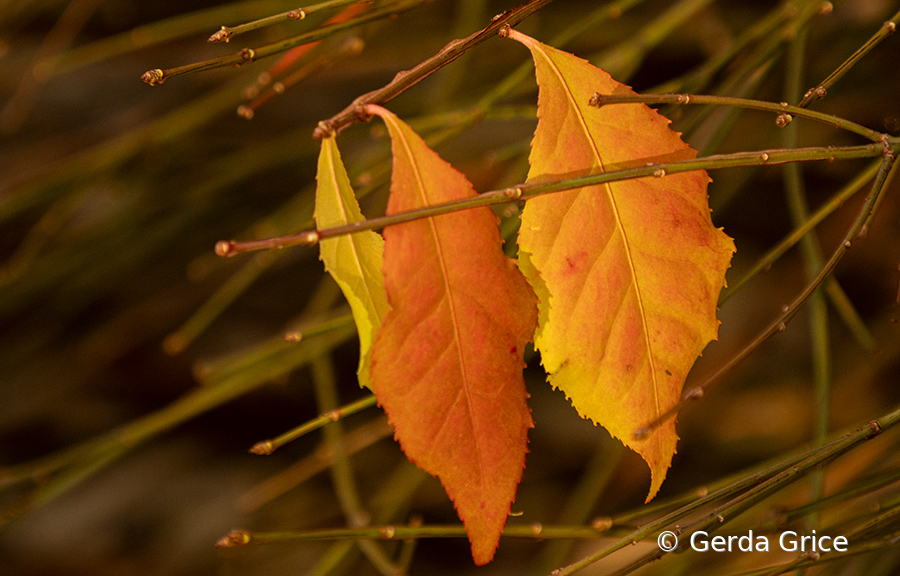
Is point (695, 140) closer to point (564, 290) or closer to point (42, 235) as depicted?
point (564, 290)

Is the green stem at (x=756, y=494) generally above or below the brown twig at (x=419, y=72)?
below

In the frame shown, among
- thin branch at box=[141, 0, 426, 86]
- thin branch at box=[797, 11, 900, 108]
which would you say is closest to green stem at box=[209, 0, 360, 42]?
thin branch at box=[141, 0, 426, 86]

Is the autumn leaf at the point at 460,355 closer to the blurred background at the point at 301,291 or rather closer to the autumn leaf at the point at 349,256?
the autumn leaf at the point at 349,256

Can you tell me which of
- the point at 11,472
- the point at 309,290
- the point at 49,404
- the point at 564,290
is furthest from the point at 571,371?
the point at 49,404

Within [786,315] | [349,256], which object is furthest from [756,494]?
[349,256]

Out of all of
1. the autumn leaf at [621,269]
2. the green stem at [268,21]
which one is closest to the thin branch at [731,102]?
the autumn leaf at [621,269]

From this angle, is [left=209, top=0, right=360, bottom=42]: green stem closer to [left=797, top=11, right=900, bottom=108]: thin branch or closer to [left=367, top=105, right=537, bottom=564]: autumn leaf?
[left=367, top=105, right=537, bottom=564]: autumn leaf

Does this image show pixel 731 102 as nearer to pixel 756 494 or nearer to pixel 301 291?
pixel 756 494
